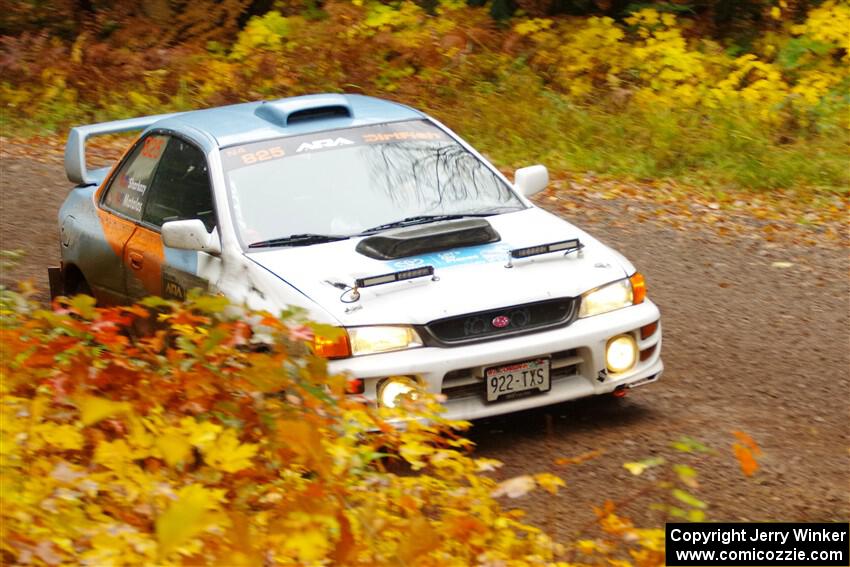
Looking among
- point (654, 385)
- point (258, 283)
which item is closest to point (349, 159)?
point (258, 283)

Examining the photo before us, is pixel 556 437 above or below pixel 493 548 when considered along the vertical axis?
below

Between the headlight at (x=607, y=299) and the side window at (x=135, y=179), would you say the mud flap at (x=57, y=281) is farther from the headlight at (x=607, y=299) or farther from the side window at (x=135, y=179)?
the headlight at (x=607, y=299)

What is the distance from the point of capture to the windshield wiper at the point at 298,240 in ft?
20.2

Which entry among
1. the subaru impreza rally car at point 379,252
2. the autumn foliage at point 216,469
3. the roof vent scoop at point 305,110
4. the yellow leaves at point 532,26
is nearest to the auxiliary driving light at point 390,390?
the subaru impreza rally car at point 379,252

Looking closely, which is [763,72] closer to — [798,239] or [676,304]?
[798,239]

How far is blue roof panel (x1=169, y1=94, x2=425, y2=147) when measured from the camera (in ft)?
22.4

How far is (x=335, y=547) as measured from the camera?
3.56 meters

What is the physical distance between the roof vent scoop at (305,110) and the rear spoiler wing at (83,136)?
931 mm

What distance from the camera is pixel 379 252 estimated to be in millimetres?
5914

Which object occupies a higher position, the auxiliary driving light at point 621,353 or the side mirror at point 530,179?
the side mirror at point 530,179

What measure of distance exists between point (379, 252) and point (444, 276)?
39 centimetres

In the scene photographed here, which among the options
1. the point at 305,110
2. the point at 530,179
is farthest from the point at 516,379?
the point at 305,110

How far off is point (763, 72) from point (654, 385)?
8.26 metres

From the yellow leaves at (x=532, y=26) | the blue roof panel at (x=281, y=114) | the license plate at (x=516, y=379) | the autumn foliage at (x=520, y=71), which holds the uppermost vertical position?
the blue roof panel at (x=281, y=114)
